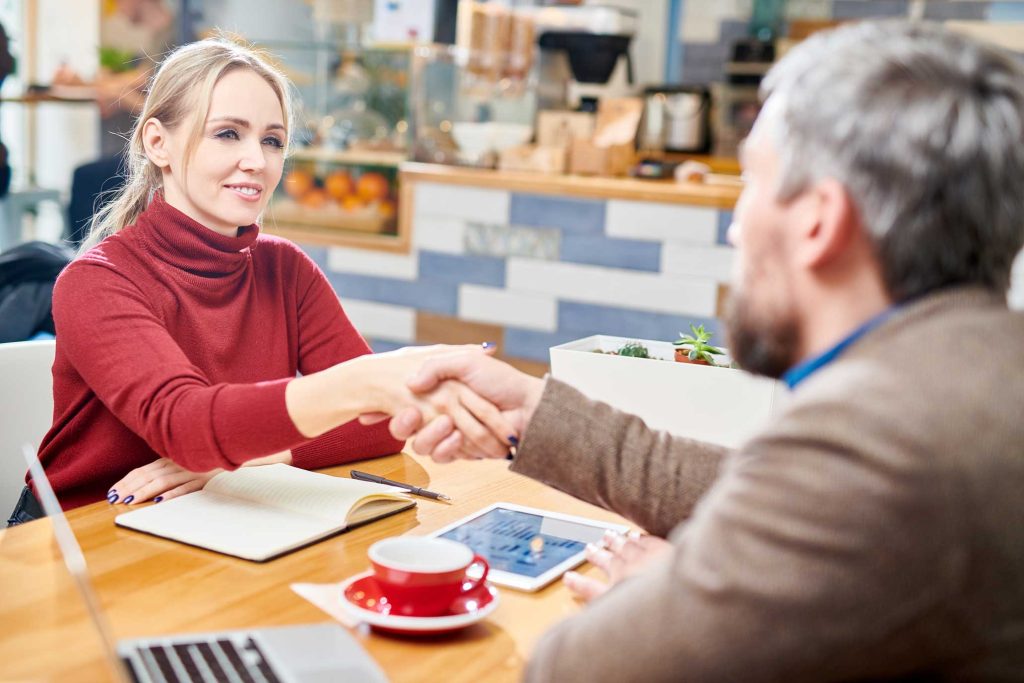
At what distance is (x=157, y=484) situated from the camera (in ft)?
4.85

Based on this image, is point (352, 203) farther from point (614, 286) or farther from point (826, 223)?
point (826, 223)

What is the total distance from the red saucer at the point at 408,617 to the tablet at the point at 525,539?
100 millimetres

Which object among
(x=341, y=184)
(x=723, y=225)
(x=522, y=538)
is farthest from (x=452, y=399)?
(x=341, y=184)

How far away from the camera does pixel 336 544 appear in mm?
1329

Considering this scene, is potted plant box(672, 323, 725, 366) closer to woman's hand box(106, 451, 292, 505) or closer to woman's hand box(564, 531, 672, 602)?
woman's hand box(564, 531, 672, 602)

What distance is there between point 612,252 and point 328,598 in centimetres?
301

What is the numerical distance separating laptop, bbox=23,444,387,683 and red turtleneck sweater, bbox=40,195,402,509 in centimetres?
45

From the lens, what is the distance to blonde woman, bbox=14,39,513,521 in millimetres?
1440

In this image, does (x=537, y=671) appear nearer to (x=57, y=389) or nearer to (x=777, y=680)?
(x=777, y=680)

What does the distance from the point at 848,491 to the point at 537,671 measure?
0.28 m

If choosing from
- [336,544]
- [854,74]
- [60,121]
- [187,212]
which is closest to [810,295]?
[854,74]

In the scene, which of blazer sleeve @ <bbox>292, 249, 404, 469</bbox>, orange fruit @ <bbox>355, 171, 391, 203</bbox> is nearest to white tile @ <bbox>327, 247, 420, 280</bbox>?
orange fruit @ <bbox>355, 171, 391, 203</bbox>

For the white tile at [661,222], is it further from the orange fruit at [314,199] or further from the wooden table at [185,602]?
the wooden table at [185,602]

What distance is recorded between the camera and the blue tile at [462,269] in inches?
170
